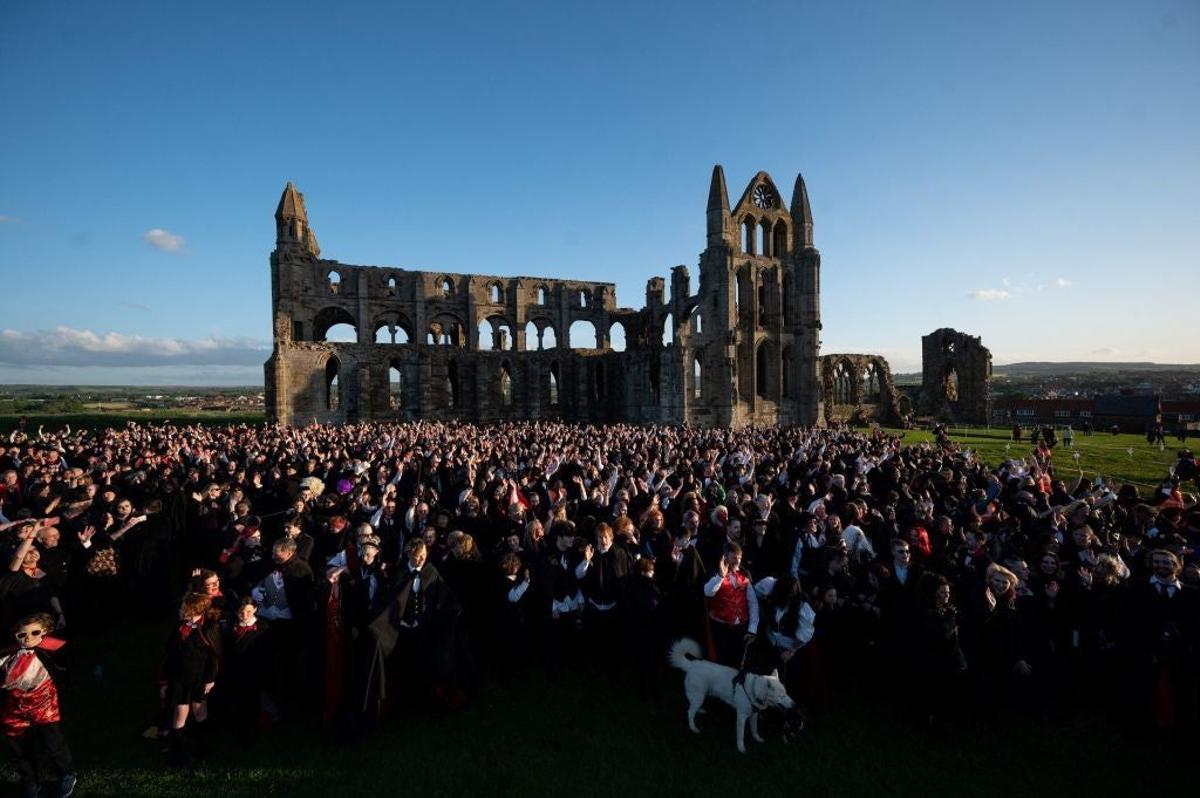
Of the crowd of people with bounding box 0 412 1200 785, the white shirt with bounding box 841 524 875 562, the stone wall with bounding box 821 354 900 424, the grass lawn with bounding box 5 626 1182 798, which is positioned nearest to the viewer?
the grass lawn with bounding box 5 626 1182 798

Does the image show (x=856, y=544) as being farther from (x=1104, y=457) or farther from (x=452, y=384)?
(x=452, y=384)

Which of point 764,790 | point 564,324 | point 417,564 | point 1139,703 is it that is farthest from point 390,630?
point 564,324

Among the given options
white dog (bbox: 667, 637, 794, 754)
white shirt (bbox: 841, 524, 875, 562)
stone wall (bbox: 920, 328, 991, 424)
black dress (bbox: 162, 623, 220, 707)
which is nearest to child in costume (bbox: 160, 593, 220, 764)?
black dress (bbox: 162, 623, 220, 707)

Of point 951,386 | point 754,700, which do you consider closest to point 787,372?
point 951,386

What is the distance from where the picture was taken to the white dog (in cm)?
491

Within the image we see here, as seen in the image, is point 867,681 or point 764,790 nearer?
point 764,790

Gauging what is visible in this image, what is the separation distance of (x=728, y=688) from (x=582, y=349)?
125 feet

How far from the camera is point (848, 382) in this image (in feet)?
161

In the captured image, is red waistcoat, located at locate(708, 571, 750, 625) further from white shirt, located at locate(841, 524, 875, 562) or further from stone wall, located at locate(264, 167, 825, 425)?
stone wall, located at locate(264, 167, 825, 425)

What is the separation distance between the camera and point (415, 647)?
5.91 metres

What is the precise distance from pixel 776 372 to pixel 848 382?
1183 cm

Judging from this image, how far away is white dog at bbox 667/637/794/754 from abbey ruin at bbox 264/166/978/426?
30058 millimetres

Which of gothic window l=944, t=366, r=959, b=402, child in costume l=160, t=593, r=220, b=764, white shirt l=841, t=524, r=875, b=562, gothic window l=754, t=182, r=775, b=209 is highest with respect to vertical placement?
gothic window l=754, t=182, r=775, b=209

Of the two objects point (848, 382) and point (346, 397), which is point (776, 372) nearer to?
point (848, 382)
